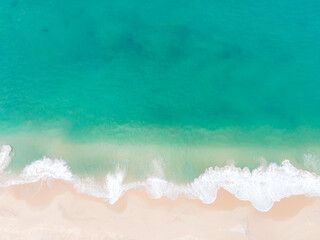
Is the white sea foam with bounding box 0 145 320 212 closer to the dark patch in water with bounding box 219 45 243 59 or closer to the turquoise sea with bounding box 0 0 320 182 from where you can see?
the turquoise sea with bounding box 0 0 320 182

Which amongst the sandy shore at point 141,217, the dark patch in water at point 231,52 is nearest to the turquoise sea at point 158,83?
the dark patch in water at point 231,52

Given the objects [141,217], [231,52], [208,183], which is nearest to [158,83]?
[231,52]

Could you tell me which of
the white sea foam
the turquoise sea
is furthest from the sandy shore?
the turquoise sea

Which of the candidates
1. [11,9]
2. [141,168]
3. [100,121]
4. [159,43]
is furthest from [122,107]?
[11,9]

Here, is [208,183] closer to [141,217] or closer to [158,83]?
[141,217]

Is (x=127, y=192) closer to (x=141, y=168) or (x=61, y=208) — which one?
(x=141, y=168)

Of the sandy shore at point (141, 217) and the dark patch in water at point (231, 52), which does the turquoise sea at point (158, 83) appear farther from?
the sandy shore at point (141, 217)
